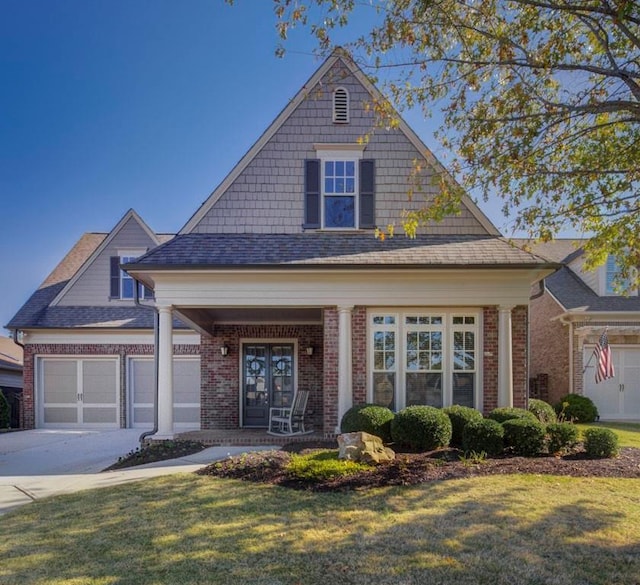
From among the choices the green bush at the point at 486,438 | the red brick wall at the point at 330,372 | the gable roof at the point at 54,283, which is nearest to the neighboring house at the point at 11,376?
the gable roof at the point at 54,283

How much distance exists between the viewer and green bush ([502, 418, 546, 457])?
7.37 meters

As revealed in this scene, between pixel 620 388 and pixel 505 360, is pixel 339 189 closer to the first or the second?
pixel 505 360

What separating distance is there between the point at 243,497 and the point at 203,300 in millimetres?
4558

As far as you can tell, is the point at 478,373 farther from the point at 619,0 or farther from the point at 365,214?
the point at 619,0

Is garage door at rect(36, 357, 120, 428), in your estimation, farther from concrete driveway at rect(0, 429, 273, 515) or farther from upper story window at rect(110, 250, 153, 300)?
upper story window at rect(110, 250, 153, 300)

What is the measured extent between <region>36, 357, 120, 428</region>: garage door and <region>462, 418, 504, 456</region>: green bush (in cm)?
1121

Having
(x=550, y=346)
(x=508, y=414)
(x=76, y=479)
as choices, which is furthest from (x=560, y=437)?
(x=550, y=346)

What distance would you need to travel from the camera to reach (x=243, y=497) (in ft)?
18.5

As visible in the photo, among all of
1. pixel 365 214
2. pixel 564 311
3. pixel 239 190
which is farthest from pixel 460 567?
pixel 564 311

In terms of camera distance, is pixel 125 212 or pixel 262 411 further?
pixel 125 212

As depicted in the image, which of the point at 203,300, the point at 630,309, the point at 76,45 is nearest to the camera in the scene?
the point at 203,300

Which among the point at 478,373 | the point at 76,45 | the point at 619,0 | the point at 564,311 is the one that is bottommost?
the point at 478,373

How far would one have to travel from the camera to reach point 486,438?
7344 millimetres

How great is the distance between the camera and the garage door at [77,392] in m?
14.5
